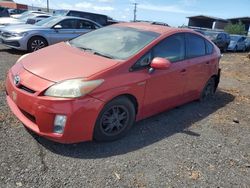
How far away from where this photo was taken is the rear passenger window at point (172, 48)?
474 cm

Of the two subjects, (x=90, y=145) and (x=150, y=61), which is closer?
(x=90, y=145)

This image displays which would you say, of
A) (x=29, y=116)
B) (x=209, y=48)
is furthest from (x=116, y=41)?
(x=209, y=48)

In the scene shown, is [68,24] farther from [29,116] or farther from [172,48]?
A: [29,116]

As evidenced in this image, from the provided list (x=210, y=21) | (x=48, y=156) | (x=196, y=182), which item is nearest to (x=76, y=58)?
(x=48, y=156)

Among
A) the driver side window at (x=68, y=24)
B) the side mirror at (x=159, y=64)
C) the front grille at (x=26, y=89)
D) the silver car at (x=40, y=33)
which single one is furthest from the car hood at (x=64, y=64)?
the driver side window at (x=68, y=24)

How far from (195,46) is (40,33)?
6456 millimetres

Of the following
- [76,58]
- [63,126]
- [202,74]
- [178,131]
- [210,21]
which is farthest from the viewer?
[210,21]

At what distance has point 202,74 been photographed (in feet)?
19.7

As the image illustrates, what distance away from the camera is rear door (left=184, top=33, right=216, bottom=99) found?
5539mm

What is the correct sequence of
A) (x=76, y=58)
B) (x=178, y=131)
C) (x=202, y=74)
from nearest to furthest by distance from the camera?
1. (x=76, y=58)
2. (x=178, y=131)
3. (x=202, y=74)

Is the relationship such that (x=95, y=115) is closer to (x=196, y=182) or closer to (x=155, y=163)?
(x=155, y=163)

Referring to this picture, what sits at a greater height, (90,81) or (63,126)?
(90,81)

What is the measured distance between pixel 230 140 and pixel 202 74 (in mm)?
1612

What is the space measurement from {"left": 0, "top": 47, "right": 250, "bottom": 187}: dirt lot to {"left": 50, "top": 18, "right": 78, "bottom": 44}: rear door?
5816mm
